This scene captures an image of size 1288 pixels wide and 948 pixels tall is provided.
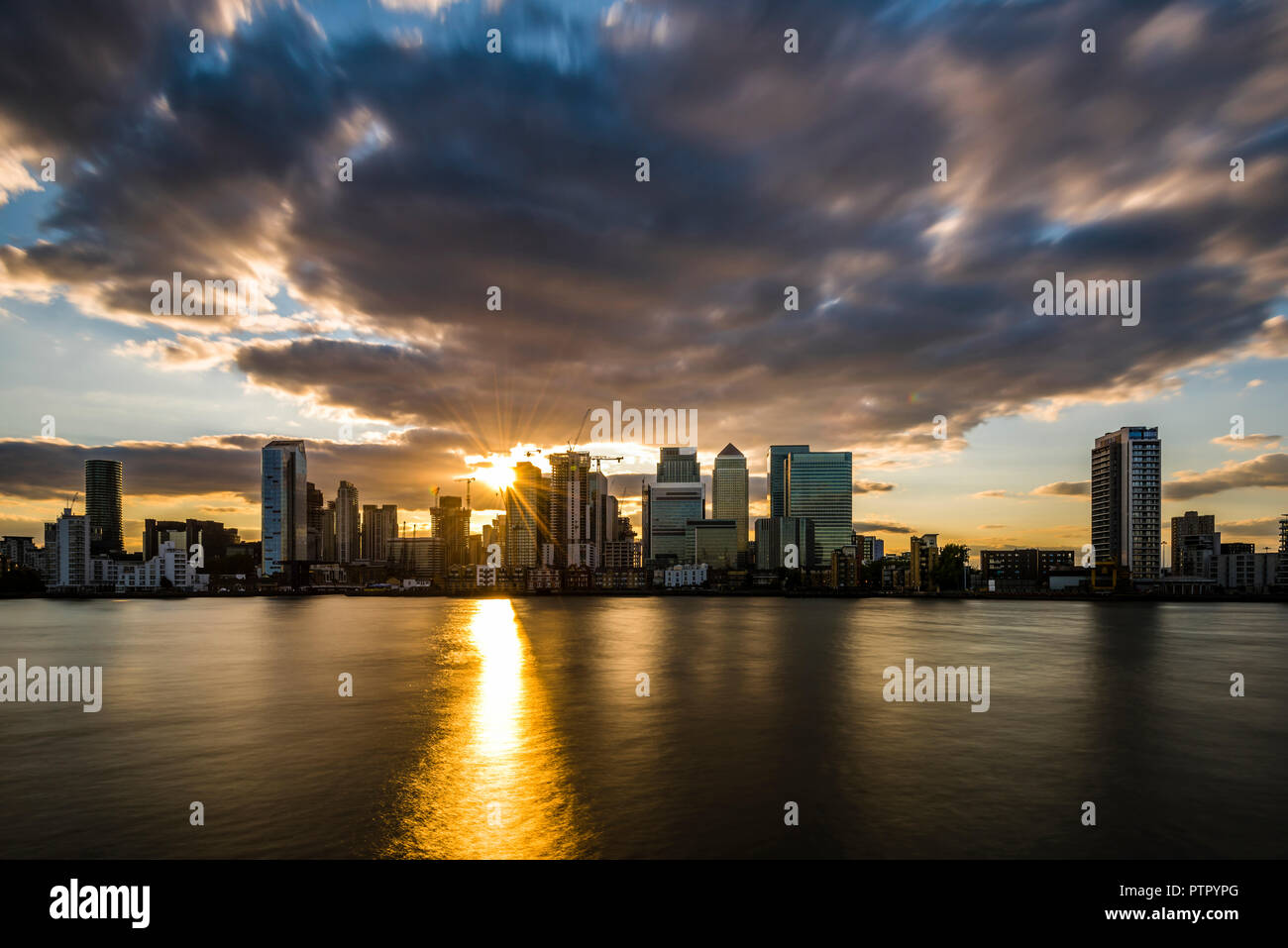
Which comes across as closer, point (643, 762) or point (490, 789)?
point (490, 789)

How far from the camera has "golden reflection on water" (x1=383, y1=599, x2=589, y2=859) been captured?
25.8m

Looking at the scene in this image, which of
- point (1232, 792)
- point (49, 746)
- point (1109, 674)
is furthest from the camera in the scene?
point (1109, 674)

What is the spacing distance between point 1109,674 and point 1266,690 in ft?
41.2

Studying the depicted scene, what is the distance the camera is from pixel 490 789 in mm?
32625

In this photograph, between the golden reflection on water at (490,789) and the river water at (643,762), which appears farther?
the river water at (643,762)

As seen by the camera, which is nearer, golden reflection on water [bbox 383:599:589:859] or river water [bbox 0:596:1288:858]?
golden reflection on water [bbox 383:599:589:859]

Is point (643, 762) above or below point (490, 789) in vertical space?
below

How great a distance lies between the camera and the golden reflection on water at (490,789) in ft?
84.6

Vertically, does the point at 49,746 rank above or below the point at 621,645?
above
